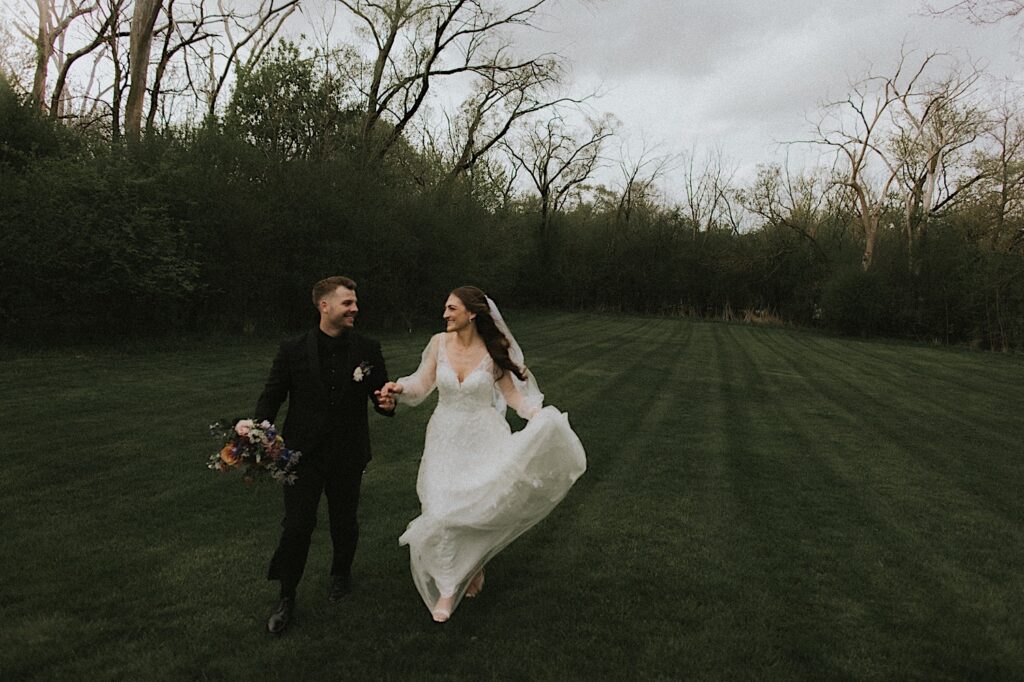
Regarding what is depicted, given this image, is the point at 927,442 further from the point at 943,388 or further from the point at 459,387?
the point at 459,387

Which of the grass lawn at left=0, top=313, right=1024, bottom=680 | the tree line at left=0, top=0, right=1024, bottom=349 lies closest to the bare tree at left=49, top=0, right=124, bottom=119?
the tree line at left=0, top=0, right=1024, bottom=349

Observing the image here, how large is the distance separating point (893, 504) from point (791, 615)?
313cm

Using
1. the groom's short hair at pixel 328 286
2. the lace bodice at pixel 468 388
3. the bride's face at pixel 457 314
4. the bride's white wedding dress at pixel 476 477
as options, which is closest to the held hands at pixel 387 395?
the bride's white wedding dress at pixel 476 477

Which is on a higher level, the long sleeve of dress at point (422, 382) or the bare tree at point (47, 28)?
the bare tree at point (47, 28)

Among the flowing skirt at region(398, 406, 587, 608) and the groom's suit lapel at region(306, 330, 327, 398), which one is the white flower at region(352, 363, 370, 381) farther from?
the flowing skirt at region(398, 406, 587, 608)

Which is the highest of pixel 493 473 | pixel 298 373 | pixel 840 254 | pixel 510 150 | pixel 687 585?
pixel 510 150

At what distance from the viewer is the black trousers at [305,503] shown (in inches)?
144

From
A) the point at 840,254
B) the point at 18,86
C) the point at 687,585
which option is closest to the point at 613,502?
the point at 687,585

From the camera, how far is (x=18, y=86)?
16.1m

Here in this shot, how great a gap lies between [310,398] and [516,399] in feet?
4.20

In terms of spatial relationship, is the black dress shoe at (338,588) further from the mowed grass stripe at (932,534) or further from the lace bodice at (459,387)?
the mowed grass stripe at (932,534)

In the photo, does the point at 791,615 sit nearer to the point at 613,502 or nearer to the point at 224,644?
the point at 613,502

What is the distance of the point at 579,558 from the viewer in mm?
4938

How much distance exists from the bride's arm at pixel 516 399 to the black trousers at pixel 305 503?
3.39ft
